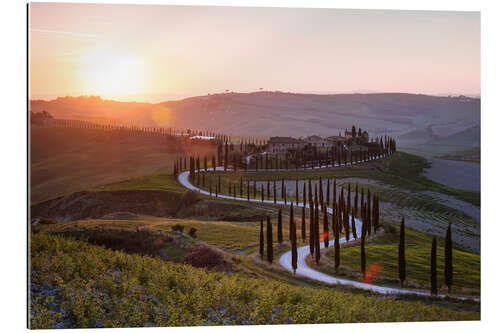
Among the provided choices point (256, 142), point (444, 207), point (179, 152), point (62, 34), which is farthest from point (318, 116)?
point (62, 34)

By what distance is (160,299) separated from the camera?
12.0 metres

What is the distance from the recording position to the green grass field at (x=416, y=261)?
14039mm

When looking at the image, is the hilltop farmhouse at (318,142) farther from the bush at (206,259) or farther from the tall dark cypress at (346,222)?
the bush at (206,259)

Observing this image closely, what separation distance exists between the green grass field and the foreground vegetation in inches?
47.0

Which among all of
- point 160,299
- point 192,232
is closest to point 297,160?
point 192,232

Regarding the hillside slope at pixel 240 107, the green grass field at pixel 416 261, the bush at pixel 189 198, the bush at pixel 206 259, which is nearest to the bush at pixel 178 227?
the bush at pixel 206 259

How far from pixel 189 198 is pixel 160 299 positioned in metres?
10.2

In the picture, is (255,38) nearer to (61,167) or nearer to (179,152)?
(61,167)

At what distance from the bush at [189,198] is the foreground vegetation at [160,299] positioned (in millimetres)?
8104

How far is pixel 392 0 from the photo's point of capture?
14.7 metres

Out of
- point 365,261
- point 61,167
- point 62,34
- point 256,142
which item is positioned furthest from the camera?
point 256,142

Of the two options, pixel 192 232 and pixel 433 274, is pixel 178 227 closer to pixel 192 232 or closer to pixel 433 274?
pixel 192 232

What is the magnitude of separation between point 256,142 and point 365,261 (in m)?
16.5

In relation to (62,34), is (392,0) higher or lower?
higher
